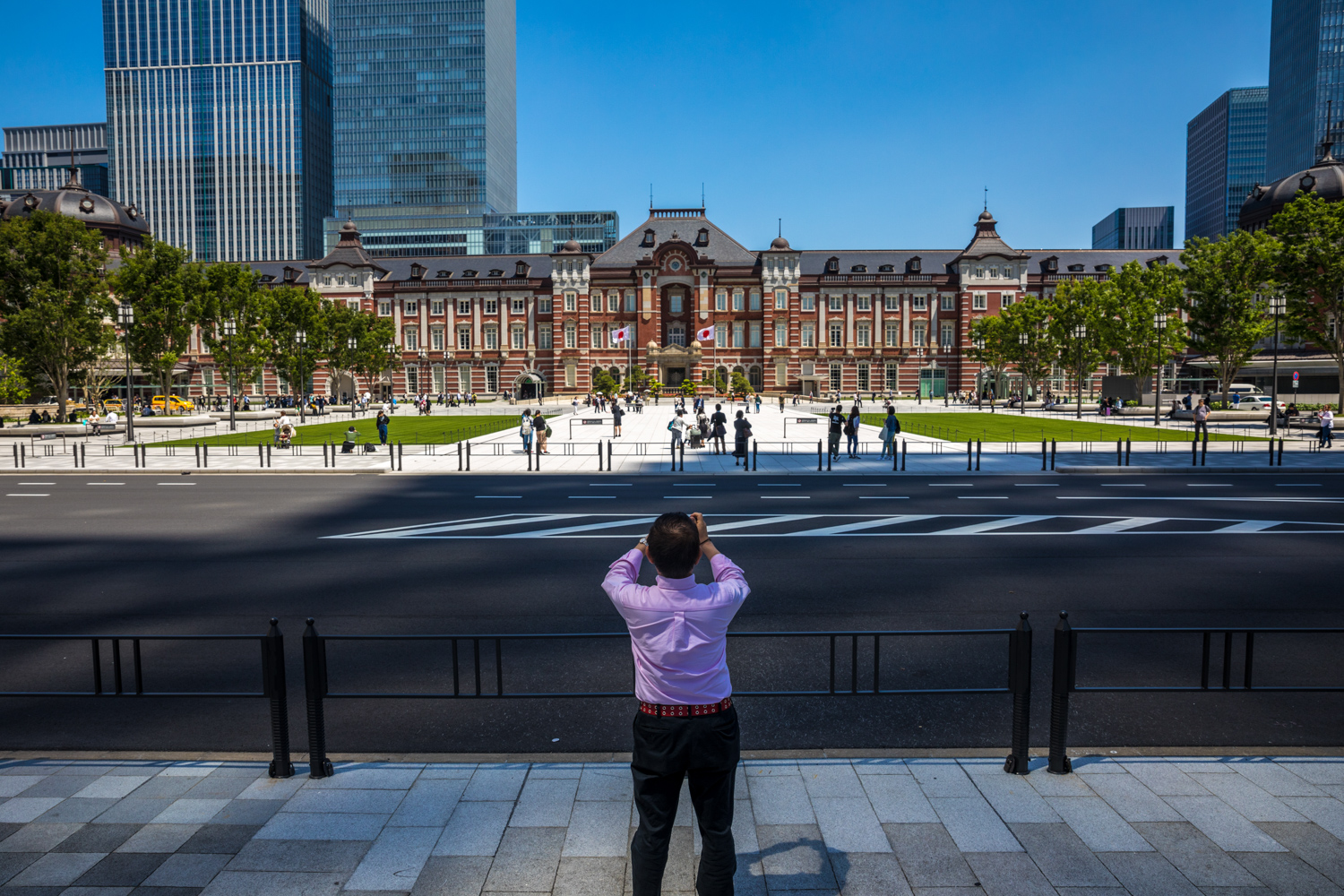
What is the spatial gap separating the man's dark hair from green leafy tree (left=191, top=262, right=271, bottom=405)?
5184cm

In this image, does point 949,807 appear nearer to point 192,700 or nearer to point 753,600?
point 753,600

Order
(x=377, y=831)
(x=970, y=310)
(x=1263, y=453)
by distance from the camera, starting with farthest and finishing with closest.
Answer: (x=970, y=310) → (x=1263, y=453) → (x=377, y=831)

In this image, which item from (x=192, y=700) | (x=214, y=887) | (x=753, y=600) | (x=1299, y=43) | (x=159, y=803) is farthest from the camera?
(x=1299, y=43)

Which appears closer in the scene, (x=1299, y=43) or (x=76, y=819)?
(x=76, y=819)

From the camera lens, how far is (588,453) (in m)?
31.3

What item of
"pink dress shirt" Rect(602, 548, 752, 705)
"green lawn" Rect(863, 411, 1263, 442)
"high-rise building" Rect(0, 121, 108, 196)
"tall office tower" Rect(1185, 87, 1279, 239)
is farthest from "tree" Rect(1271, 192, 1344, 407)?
"high-rise building" Rect(0, 121, 108, 196)

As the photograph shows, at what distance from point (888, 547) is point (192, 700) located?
1023 centimetres

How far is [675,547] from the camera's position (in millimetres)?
3811

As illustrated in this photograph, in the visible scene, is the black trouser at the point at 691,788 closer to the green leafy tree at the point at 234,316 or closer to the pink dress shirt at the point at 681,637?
the pink dress shirt at the point at 681,637

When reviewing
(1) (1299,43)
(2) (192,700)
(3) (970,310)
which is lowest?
(2) (192,700)

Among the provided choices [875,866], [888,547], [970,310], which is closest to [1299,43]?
[970,310]

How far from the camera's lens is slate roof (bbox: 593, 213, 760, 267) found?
9500cm

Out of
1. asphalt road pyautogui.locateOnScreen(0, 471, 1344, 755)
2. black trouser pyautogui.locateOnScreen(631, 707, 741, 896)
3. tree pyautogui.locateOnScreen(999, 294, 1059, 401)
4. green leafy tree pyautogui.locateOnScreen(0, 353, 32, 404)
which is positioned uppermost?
tree pyautogui.locateOnScreen(999, 294, 1059, 401)

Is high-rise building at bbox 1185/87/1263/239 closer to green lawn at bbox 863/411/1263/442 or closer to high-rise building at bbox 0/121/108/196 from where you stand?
green lawn at bbox 863/411/1263/442
